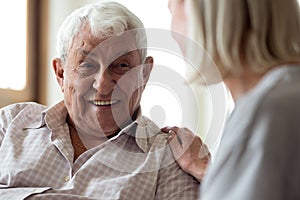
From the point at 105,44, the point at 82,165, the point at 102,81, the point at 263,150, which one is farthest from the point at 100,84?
the point at 263,150

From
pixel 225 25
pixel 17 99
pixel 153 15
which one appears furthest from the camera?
pixel 17 99

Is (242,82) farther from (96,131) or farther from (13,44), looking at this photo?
(13,44)

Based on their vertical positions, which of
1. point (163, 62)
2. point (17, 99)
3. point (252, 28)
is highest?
point (252, 28)

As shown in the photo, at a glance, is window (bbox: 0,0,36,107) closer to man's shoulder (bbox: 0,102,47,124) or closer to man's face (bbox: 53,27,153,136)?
man's shoulder (bbox: 0,102,47,124)

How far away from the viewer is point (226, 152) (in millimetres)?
694

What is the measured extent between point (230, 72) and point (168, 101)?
90 centimetres

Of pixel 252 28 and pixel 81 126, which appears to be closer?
pixel 252 28

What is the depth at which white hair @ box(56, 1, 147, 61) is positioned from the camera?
1535mm

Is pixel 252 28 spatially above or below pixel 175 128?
above

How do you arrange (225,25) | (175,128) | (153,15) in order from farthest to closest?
(153,15), (175,128), (225,25)

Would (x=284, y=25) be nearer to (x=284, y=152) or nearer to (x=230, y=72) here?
(x=230, y=72)

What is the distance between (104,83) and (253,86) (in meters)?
0.74

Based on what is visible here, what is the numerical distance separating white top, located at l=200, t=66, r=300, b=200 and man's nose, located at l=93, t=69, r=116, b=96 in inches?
34.7

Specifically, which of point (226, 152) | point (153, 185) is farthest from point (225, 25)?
point (153, 185)
